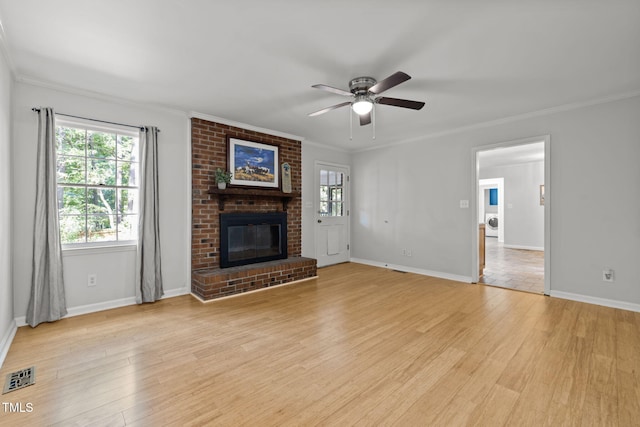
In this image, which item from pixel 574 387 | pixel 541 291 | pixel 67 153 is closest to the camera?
pixel 574 387

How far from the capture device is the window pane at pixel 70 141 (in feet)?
10.3

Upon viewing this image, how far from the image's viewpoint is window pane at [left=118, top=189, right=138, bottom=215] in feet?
11.5

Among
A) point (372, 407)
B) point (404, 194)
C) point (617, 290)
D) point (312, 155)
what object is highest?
point (312, 155)

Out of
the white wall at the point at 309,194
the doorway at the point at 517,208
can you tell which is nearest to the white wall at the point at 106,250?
the white wall at the point at 309,194

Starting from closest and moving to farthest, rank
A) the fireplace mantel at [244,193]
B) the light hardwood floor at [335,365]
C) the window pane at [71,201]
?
the light hardwood floor at [335,365] → the window pane at [71,201] → the fireplace mantel at [244,193]

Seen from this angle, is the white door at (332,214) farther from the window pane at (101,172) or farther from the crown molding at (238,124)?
the window pane at (101,172)

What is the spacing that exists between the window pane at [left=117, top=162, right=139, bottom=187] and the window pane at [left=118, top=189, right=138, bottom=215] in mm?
90

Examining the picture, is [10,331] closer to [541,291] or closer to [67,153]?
[67,153]

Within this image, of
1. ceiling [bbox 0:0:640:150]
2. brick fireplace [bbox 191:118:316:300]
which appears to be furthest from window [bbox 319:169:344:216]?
ceiling [bbox 0:0:640:150]

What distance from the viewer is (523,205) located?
8180mm

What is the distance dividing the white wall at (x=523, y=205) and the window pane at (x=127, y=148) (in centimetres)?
920

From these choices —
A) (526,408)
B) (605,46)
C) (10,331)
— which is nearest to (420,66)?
(605,46)

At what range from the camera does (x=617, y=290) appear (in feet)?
11.0

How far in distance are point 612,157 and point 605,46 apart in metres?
1.73
